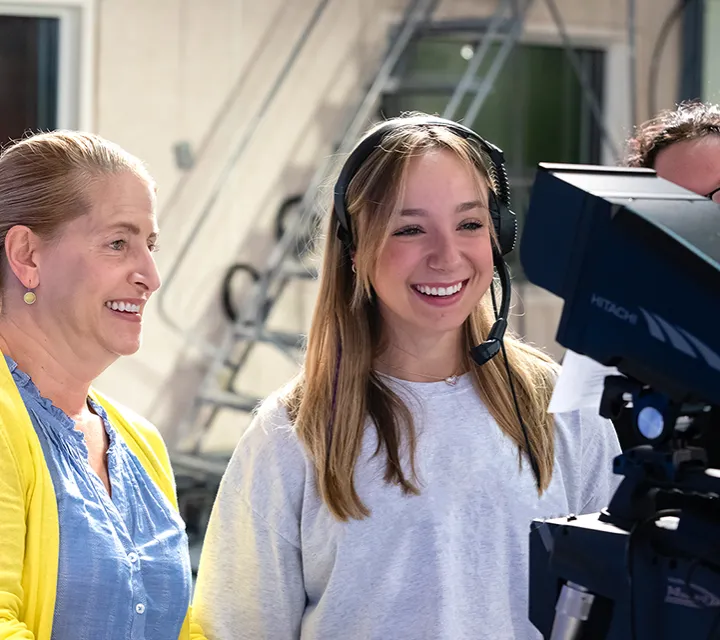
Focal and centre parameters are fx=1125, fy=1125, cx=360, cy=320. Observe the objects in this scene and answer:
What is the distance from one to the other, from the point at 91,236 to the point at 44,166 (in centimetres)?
10

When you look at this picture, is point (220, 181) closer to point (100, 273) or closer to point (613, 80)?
point (613, 80)

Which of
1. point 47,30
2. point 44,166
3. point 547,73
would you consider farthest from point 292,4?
point 44,166

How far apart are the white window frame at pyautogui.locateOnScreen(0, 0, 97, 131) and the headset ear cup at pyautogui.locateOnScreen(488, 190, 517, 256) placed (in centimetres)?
300

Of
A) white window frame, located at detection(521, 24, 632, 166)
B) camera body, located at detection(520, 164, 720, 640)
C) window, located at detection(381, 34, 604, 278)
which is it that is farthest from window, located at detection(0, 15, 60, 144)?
camera body, located at detection(520, 164, 720, 640)

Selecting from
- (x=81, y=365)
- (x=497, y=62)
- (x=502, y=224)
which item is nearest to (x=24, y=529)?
(x=81, y=365)

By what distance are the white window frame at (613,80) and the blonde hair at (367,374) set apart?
3964mm

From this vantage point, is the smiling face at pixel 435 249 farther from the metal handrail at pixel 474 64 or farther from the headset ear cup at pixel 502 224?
the metal handrail at pixel 474 64

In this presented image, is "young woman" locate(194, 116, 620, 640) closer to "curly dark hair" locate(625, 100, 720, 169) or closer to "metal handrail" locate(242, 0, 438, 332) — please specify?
"curly dark hair" locate(625, 100, 720, 169)

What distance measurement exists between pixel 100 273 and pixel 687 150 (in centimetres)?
83

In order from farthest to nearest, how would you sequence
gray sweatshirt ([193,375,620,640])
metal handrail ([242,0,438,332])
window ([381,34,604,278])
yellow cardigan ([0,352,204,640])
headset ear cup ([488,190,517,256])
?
window ([381,34,604,278]), metal handrail ([242,0,438,332]), headset ear cup ([488,190,517,256]), gray sweatshirt ([193,375,620,640]), yellow cardigan ([0,352,204,640])

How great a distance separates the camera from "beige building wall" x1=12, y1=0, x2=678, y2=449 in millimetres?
4152

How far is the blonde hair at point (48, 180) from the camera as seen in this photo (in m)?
1.27

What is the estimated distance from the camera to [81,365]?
1.30 m

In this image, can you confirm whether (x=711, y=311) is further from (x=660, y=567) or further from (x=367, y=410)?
(x=367, y=410)
